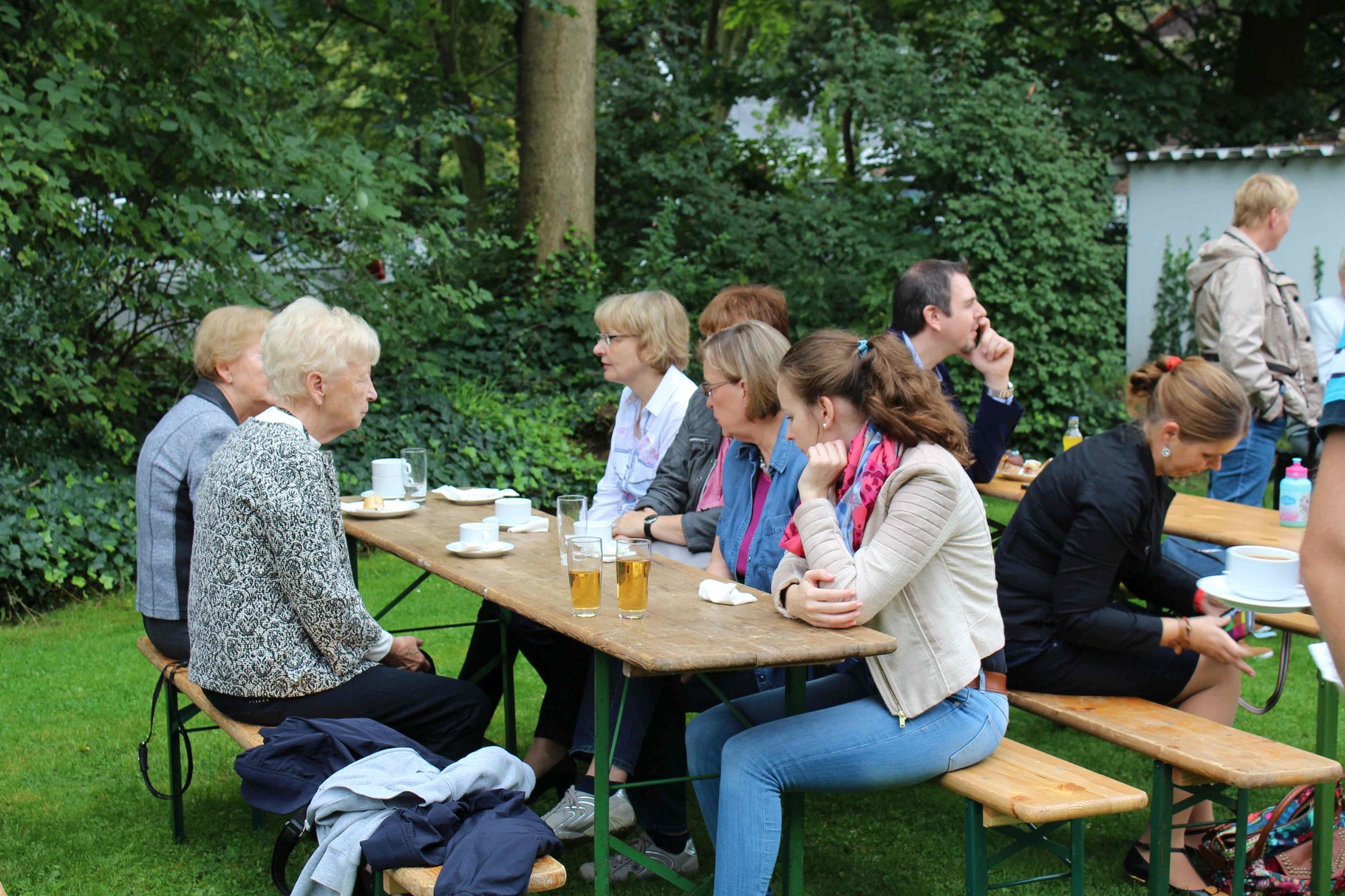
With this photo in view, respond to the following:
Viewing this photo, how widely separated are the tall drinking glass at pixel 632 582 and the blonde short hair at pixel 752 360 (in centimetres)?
85

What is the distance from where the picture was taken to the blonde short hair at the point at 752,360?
11.7 feet

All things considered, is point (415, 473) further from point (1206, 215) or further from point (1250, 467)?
point (1206, 215)

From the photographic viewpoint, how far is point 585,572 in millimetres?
2824

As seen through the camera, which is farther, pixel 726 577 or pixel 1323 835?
pixel 726 577

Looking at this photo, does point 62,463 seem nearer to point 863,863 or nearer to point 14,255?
point 14,255

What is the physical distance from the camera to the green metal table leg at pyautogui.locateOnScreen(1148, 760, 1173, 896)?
9.89 ft

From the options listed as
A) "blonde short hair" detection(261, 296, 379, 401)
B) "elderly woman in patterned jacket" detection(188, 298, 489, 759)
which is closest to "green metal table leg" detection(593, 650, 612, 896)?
"elderly woman in patterned jacket" detection(188, 298, 489, 759)

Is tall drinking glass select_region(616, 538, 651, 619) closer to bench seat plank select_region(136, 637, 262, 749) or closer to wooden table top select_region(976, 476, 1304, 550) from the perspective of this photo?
bench seat plank select_region(136, 637, 262, 749)

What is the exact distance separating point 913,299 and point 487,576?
188 cm

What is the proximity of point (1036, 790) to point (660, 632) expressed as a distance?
872 mm

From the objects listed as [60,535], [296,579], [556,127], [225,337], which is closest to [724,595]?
[296,579]

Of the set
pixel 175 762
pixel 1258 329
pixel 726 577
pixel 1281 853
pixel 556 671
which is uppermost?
pixel 1258 329

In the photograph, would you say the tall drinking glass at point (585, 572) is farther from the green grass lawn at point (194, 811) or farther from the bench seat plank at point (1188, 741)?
the bench seat plank at point (1188, 741)

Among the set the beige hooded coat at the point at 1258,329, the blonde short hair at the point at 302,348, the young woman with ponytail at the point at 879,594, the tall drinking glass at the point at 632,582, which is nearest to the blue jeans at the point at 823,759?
the young woman with ponytail at the point at 879,594
